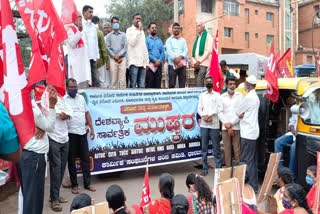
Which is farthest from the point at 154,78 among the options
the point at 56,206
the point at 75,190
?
the point at 56,206

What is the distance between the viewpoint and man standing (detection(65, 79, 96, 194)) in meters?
5.93

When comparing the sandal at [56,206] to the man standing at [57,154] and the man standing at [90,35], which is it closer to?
the man standing at [57,154]

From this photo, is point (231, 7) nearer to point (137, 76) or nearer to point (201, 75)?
point (201, 75)

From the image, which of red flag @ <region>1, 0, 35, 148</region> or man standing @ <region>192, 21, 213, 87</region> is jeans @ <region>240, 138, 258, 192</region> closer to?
man standing @ <region>192, 21, 213, 87</region>

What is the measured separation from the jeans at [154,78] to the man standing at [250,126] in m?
2.45

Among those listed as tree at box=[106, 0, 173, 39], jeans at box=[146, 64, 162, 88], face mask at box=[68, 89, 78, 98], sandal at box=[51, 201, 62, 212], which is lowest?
sandal at box=[51, 201, 62, 212]

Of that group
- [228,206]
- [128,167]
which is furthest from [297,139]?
[228,206]

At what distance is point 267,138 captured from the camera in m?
7.26

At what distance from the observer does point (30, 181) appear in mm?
4348

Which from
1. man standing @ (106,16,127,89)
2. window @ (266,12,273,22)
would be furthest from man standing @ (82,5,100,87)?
window @ (266,12,273,22)

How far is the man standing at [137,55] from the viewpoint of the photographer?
804 centimetres

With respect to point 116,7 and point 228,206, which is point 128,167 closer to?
point 228,206

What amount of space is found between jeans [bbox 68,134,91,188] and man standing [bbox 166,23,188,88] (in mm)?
3046

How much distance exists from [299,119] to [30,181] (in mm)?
3932
